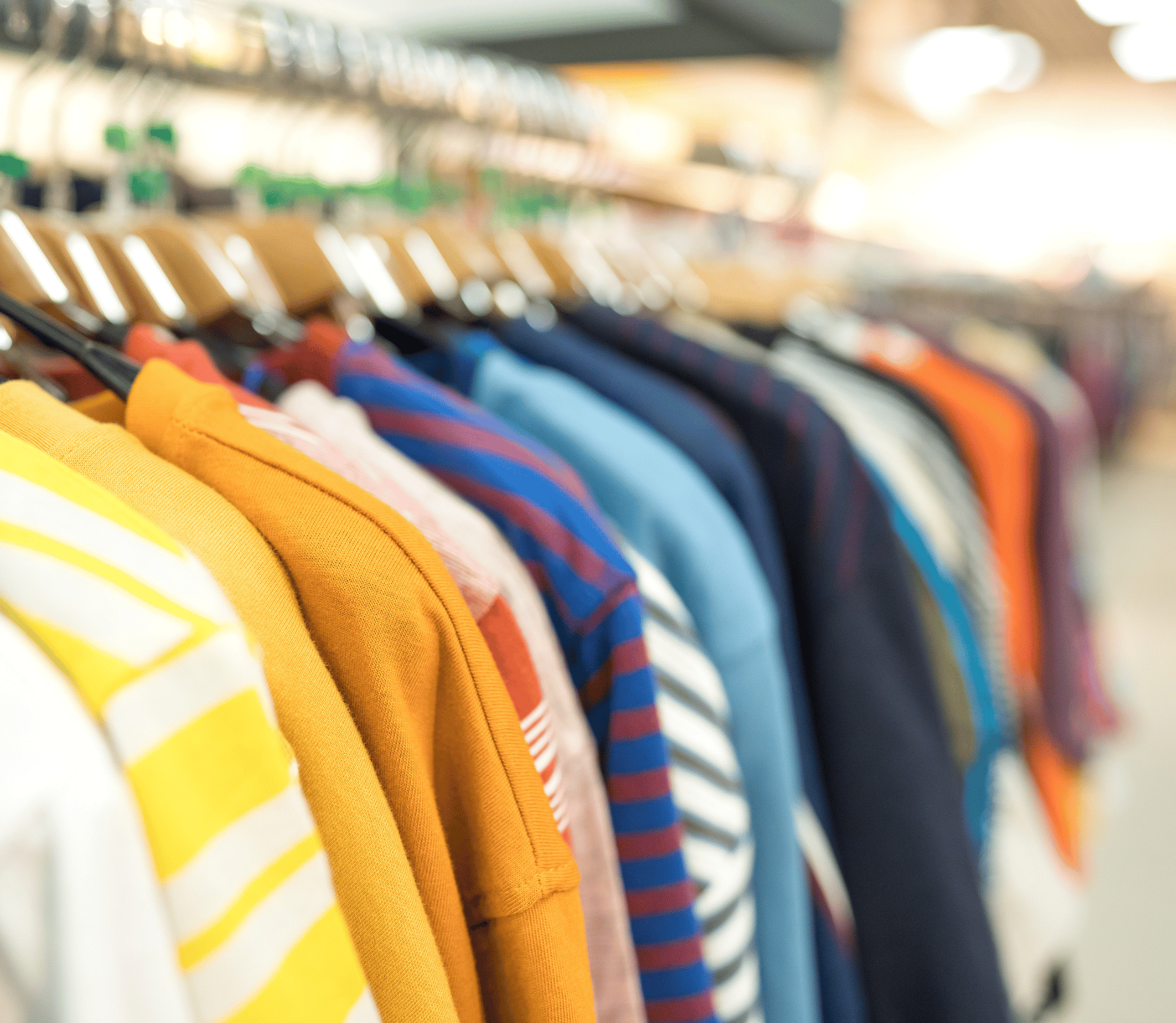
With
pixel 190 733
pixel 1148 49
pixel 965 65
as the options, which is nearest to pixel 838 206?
pixel 965 65

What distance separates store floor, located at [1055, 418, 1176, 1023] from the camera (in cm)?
151

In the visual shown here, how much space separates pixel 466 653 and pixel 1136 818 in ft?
6.94

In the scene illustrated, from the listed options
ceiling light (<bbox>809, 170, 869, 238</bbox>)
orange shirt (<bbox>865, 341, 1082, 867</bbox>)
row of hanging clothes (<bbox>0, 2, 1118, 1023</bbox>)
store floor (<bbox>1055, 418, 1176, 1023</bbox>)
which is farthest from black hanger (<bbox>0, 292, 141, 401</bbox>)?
ceiling light (<bbox>809, 170, 869, 238</bbox>)

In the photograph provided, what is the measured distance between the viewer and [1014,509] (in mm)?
979

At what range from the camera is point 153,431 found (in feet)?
1.28

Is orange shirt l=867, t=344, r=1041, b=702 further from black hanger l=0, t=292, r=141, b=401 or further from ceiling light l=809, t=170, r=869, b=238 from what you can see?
ceiling light l=809, t=170, r=869, b=238

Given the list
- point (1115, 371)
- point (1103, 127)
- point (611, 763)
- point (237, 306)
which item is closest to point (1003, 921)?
point (611, 763)

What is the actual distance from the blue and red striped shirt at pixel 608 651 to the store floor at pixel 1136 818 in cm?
108

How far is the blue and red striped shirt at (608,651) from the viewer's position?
47 cm

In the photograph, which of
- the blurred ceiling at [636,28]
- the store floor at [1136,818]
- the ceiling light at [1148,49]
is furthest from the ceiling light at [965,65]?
the blurred ceiling at [636,28]

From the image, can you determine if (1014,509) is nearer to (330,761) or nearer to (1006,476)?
(1006,476)

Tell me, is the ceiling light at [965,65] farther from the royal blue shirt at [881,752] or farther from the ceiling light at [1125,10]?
the royal blue shirt at [881,752]

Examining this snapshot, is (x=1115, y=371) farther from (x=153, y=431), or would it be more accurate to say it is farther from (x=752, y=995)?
(x=153, y=431)

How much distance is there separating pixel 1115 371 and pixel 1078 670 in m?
2.79
